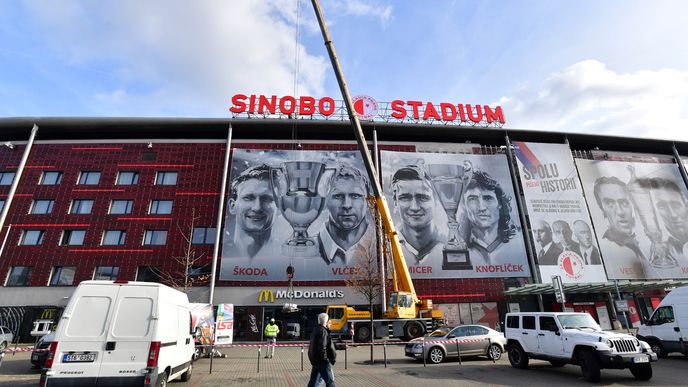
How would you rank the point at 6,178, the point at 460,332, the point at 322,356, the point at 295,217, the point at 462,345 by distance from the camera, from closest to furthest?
the point at 322,356 → the point at 462,345 → the point at 460,332 → the point at 295,217 → the point at 6,178

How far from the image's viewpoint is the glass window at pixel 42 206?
104 feet

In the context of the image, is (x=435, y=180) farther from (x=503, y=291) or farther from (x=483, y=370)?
(x=483, y=370)

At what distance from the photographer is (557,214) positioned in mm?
34562

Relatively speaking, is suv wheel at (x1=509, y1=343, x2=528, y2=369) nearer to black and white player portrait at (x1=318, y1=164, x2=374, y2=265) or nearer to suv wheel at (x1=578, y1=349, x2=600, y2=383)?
suv wheel at (x1=578, y1=349, x2=600, y2=383)

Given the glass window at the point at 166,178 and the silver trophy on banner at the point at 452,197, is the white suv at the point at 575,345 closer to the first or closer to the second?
the silver trophy on banner at the point at 452,197

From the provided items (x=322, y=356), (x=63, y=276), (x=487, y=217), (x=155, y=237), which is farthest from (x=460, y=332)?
(x=63, y=276)

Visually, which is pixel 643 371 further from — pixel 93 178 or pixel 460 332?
pixel 93 178

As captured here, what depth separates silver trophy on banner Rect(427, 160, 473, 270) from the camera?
31.8m

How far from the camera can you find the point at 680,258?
34719 millimetres

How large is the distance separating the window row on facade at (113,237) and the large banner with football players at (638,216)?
3786cm

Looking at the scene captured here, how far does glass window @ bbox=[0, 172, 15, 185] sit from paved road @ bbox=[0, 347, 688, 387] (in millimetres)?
26446

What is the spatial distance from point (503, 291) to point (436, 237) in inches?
299

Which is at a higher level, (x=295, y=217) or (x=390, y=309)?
(x=295, y=217)

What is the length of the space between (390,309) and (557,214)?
914 inches
